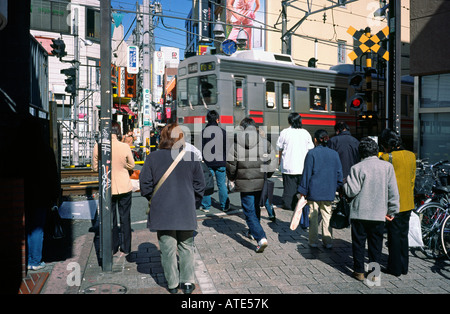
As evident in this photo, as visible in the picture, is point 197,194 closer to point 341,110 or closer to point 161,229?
point 161,229

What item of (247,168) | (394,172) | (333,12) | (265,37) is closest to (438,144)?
(394,172)

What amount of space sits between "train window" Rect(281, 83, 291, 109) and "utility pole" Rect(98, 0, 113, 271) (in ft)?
33.4

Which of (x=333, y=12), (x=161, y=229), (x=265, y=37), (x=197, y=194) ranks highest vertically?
(x=333, y=12)

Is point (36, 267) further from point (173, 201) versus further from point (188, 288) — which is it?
point (173, 201)

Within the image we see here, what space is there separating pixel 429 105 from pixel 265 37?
18528 mm

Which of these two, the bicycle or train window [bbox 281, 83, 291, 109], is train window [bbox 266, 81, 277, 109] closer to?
train window [bbox 281, 83, 291, 109]

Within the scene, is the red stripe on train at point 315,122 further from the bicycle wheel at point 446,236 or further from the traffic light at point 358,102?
the bicycle wheel at point 446,236

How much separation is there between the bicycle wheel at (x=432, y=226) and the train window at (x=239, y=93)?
27.5ft

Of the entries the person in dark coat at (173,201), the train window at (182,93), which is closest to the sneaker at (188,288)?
the person in dark coat at (173,201)

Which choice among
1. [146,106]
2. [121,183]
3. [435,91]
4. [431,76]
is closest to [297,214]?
[121,183]

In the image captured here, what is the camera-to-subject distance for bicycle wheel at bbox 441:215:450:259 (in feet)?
17.5

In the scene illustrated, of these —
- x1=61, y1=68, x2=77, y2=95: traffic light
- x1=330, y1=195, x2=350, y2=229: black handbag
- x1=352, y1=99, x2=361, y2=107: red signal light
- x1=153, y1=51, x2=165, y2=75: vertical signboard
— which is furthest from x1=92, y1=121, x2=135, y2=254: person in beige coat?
x1=153, y1=51, x2=165, y2=75: vertical signboard

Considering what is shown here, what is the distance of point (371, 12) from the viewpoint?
28.6 metres

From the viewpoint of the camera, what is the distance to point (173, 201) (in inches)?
167
